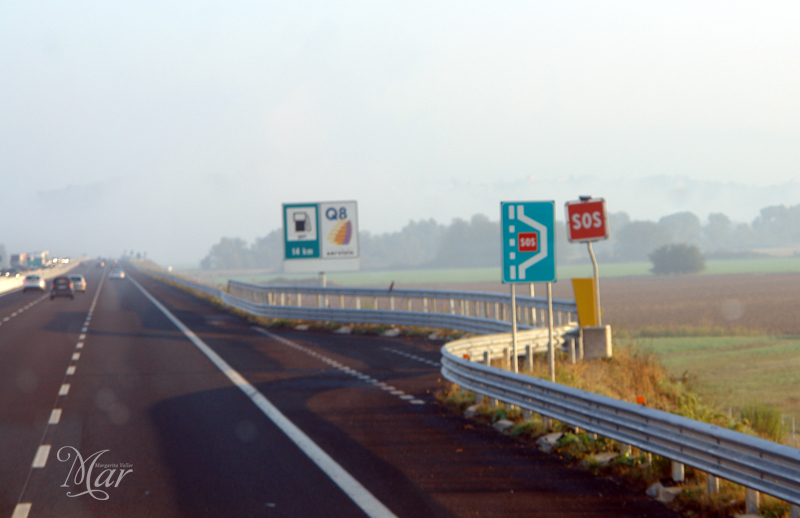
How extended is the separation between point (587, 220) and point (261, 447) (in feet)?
28.2

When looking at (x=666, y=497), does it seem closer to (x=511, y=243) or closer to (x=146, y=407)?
(x=511, y=243)

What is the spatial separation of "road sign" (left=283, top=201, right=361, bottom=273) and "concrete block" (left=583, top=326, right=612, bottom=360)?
1967 cm

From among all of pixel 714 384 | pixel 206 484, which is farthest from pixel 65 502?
pixel 714 384

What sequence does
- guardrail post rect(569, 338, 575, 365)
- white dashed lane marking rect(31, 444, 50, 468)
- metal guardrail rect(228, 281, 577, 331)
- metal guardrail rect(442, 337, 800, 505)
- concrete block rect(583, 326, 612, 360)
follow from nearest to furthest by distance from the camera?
1. metal guardrail rect(442, 337, 800, 505)
2. white dashed lane marking rect(31, 444, 50, 468)
3. guardrail post rect(569, 338, 575, 365)
4. concrete block rect(583, 326, 612, 360)
5. metal guardrail rect(228, 281, 577, 331)

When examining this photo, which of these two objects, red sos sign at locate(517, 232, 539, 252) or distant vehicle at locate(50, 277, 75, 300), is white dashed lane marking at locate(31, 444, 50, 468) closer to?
red sos sign at locate(517, 232, 539, 252)

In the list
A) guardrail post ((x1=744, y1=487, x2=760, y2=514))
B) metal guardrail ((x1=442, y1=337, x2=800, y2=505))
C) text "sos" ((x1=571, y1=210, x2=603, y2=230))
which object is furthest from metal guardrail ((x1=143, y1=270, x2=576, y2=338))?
guardrail post ((x1=744, y1=487, x2=760, y2=514))

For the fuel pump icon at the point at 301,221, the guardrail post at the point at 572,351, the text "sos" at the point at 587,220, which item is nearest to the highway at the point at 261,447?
the guardrail post at the point at 572,351

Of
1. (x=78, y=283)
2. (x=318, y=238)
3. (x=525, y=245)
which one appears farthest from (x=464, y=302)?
(x=78, y=283)

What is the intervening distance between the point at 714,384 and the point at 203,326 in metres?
17.7

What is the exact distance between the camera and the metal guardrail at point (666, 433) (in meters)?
6.01

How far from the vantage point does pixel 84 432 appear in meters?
10.9

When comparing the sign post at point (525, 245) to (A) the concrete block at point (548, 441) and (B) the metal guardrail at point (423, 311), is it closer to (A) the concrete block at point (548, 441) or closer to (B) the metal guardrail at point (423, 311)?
(A) the concrete block at point (548, 441)

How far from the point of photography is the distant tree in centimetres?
13750

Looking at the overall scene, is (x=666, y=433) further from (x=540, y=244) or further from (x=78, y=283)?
(x=78, y=283)
